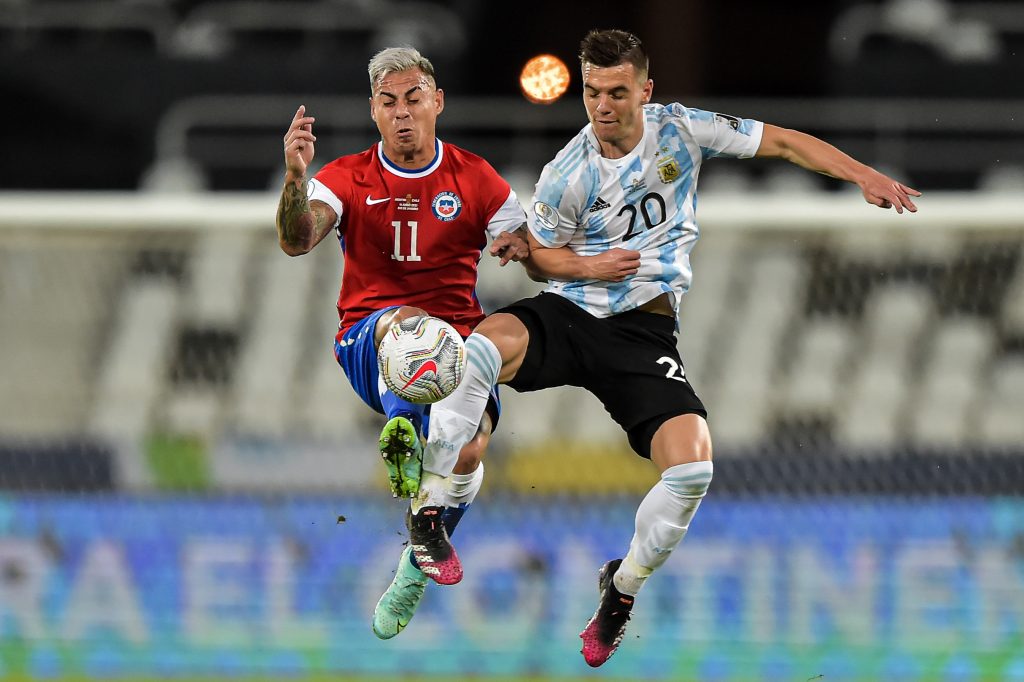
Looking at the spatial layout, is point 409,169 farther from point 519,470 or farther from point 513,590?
point 513,590

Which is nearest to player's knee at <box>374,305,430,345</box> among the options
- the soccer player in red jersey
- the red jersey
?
the soccer player in red jersey

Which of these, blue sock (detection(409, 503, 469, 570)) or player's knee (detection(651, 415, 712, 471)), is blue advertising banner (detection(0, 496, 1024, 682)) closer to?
blue sock (detection(409, 503, 469, 570))

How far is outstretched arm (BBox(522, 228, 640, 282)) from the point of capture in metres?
6.22

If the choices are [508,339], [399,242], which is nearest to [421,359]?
[508,339]

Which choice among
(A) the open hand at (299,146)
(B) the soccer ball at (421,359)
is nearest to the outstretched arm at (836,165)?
(B) the soccer ball at (421,359)

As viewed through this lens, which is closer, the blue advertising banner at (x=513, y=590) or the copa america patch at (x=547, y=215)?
the copa america patch at (x=547, y=215)

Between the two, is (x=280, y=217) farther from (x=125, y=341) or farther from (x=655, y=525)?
(x=125, y=341)

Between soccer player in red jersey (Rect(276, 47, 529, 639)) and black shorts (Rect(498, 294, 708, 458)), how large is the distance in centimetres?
31

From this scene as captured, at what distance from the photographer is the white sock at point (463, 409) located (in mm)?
6199

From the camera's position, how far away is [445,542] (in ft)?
20.7

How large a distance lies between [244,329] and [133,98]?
345 cm

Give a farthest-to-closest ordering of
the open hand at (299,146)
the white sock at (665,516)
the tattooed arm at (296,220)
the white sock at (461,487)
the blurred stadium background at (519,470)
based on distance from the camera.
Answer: the blurred stadium background at (519,470) < the white sock at (461,487) < the white sock at (665,516) < the tattooed arm at (296,220) < the open hand at (299,146)

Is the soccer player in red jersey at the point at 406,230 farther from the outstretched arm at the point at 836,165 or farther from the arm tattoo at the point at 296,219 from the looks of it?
the outstretched arm at the point at 836,165

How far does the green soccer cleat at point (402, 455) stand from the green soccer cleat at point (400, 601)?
53 centimetres
